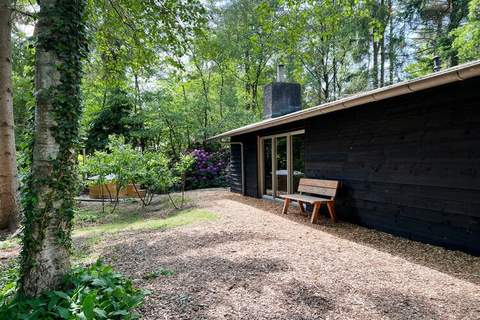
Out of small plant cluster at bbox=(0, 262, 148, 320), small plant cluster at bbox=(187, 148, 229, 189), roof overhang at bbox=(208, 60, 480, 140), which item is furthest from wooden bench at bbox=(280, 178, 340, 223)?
small plant cluster at bbox=(187, 148, 229, 189)

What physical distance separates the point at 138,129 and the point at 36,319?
14.2m

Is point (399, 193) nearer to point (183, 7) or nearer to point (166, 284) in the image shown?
point (166, 284)

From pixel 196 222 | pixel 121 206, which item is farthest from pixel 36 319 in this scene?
pixel 121 206

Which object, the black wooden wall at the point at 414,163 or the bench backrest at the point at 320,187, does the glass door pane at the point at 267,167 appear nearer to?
the bench backrest at the point at 320,187

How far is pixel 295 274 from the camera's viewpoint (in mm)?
3066

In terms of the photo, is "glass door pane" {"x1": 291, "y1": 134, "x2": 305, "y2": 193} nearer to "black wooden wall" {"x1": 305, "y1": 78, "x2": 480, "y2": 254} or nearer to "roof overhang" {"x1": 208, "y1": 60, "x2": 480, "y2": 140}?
"black wooden wall" {"x1": 305, "y1": 78, "x2": 480, "y2": 254}

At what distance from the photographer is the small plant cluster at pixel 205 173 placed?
1395 cm

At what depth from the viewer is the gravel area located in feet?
7.89

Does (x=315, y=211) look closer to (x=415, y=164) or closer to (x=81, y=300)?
(x=415, y=164)

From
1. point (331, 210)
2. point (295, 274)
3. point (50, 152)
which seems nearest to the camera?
point (50, 152)

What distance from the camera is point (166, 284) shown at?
2885mm

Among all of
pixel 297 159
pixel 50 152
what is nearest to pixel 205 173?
pixel 297 159

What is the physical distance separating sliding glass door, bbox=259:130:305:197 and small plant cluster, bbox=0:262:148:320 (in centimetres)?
565

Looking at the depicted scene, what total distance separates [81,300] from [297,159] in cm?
620
